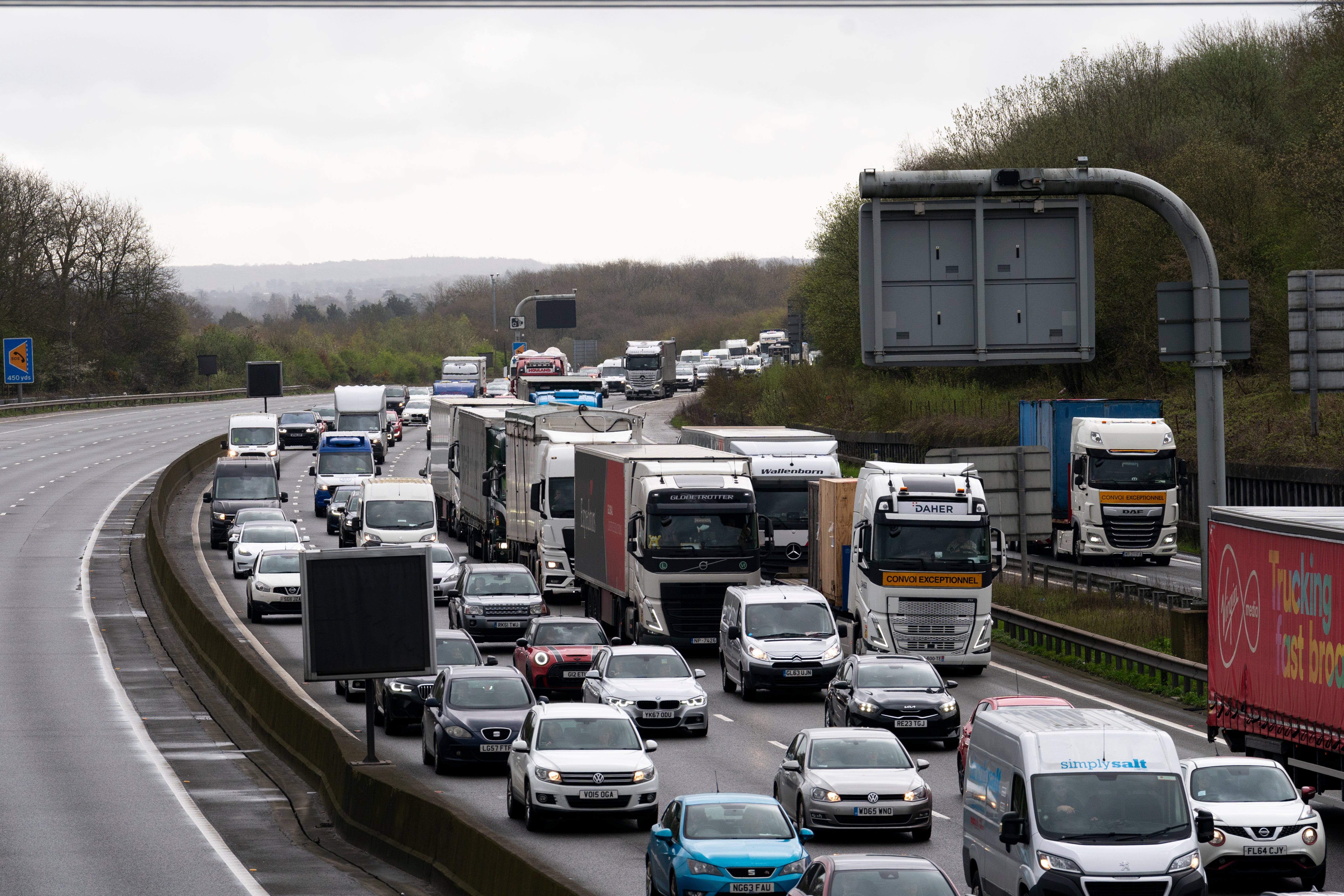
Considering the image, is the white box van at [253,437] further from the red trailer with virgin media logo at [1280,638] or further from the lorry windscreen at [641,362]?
the lorry windscreen at [641,362]

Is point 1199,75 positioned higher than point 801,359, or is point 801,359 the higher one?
point 1199,75

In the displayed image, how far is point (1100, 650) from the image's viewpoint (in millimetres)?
30641

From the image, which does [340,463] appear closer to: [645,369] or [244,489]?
[244,489]

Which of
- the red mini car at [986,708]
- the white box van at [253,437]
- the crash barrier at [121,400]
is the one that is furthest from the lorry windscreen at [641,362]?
the red mini car at [986,708]

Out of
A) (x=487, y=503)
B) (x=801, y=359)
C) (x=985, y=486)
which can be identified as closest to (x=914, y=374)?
(x=801, y=359)

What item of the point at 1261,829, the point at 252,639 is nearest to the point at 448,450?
the point at 252,639

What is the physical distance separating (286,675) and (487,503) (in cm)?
1423

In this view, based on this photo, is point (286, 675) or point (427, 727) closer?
point (427, 727)

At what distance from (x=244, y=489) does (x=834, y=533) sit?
989 inches

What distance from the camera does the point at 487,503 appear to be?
4653 centimetres

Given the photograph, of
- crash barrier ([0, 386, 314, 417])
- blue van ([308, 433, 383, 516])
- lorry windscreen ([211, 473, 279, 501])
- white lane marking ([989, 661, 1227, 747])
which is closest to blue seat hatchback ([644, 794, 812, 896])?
white lane marking ([989, 661, 1227, 747])

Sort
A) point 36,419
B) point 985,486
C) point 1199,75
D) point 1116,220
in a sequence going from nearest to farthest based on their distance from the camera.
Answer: point 985,486
point 1116,220
point 1199,75
point 36,419

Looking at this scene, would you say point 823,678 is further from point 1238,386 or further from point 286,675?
point 1238,386

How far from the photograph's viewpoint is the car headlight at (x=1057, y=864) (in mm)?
13828
